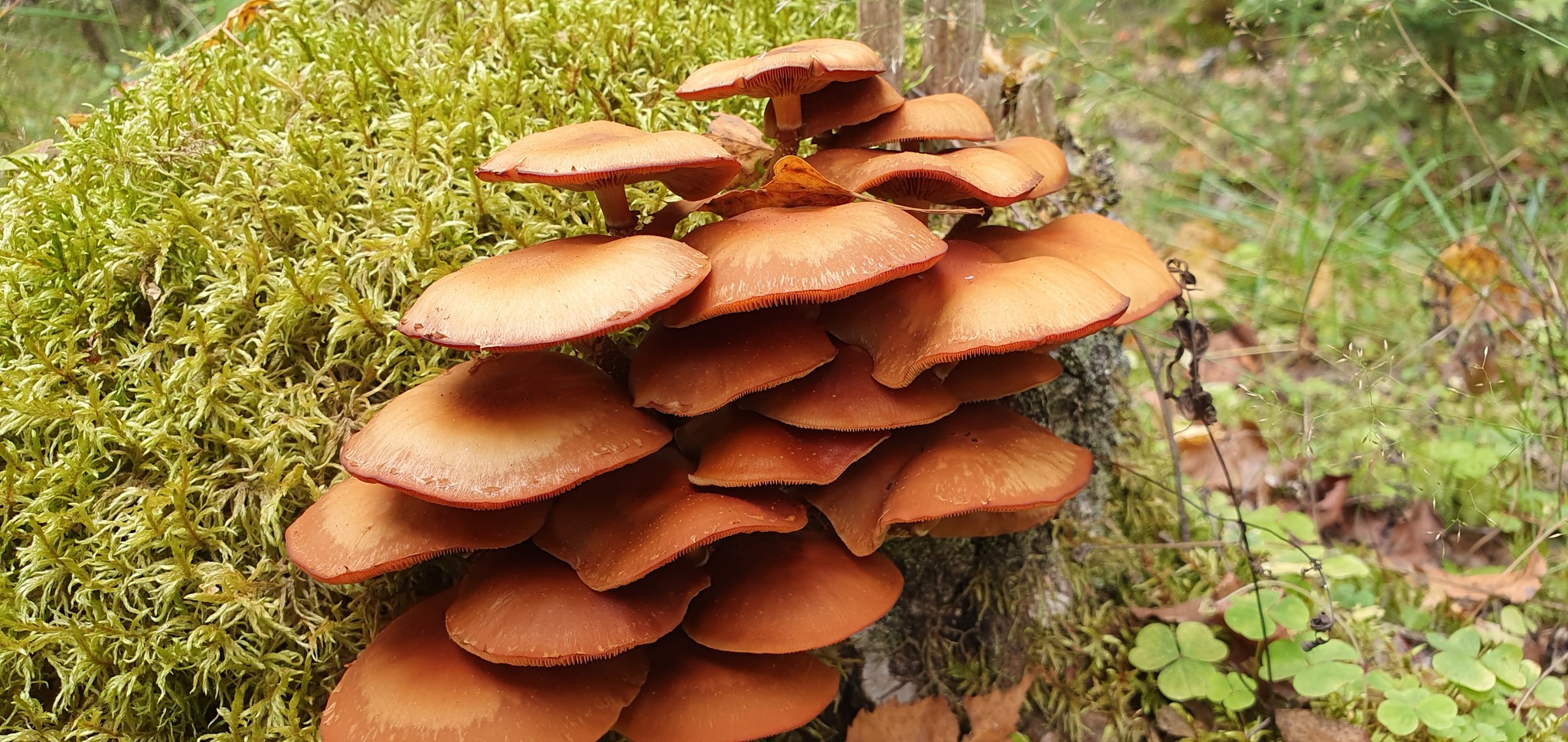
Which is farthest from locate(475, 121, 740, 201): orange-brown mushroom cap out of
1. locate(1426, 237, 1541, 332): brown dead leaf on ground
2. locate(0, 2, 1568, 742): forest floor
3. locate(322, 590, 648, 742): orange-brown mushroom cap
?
locate(1426, 237, 1541, 332): brown dead leaf on ground

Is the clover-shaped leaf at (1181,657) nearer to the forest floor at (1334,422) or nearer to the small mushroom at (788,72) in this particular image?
the forest floor at (1334,422)

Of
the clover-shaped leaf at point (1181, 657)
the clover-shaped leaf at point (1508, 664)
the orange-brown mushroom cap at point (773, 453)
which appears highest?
the orange-brown mushroom cap at point (773, 453)

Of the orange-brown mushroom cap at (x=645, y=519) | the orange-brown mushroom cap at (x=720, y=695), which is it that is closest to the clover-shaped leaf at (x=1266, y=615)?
the orange-brown mushroom cap at (x=720, y=695)

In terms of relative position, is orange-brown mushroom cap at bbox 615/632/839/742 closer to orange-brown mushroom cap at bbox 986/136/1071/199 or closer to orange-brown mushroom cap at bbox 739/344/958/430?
orange-brown mushroom cap at bbox 739/344/958/430

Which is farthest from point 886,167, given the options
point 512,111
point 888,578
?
point 512,111

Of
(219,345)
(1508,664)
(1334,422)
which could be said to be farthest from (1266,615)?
(219,345)

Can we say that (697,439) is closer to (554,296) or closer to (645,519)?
(645,519)
